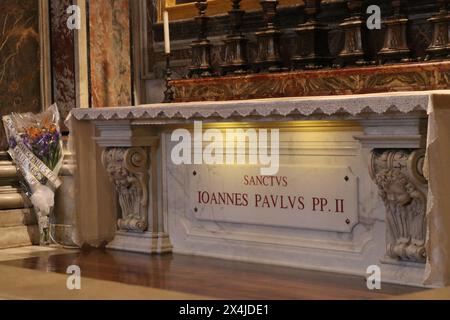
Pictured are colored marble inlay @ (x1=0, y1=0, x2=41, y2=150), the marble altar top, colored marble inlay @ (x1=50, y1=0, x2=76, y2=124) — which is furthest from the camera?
colored marble inlay @ (x1=50, y1=0, x2=76, y2=124)

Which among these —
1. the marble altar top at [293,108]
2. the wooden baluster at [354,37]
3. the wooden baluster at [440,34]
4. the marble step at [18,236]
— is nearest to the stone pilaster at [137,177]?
the marble altar top at [293,108]

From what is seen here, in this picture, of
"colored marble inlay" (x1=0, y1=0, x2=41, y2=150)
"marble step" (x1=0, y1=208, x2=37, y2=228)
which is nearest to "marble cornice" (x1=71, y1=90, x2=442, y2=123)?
"colored marble inlay" (x1=0, y1=0, x2=41, y2=150)

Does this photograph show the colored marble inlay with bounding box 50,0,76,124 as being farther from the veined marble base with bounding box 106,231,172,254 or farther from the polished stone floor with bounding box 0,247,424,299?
the polished stone floor with bounding box 0,247,424,299


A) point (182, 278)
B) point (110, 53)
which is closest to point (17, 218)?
point (110, 53)

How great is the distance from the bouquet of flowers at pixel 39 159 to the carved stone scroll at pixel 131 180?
0.68 metres

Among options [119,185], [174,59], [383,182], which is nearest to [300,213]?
[383,182]

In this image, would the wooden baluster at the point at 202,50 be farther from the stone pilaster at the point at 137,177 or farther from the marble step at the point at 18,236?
the marble step at the point at 18,236

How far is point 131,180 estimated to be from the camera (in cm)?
748

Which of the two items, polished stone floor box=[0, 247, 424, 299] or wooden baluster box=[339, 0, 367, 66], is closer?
polished stone floor box=[0, 247, 424, 299]

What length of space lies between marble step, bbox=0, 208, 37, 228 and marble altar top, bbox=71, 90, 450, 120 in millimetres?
1211

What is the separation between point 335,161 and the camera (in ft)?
20.5

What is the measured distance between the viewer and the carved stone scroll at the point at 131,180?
293 inches

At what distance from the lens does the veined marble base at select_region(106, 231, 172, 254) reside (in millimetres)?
7395

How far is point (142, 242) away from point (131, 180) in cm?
48
